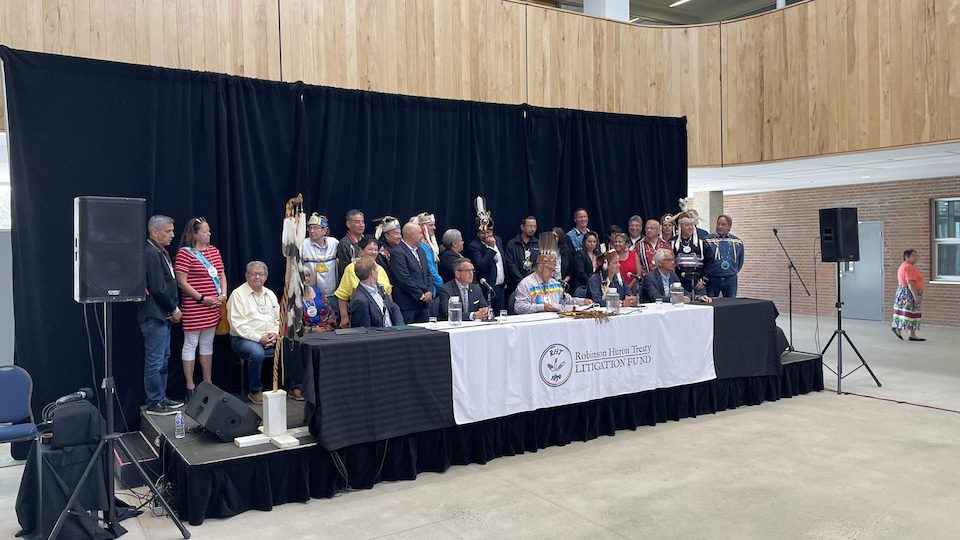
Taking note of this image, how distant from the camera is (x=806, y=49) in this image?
7.91 meters

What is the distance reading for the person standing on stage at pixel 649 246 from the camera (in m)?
7.40

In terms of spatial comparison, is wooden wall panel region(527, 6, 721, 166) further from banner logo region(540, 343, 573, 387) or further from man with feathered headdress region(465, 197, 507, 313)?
banner logo region(540, 343, 573, 387)

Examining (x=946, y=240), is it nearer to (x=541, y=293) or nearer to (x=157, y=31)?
(x=541, y=293)

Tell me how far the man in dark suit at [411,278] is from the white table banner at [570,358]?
3.32ft

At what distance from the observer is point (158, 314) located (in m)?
5.15

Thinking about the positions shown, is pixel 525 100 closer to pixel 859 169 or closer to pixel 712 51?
pixel 712 51

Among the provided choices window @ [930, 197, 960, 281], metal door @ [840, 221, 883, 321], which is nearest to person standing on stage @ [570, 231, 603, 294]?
metal door @ [840, 221, 883, 321]

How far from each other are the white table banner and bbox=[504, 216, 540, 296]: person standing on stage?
166cm

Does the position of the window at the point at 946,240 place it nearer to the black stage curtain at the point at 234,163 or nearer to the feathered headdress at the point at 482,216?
the black stage curtain at the point at 234,163

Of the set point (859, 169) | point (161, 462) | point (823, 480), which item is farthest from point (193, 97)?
point (859, 169)

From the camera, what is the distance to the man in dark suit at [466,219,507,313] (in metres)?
6.95

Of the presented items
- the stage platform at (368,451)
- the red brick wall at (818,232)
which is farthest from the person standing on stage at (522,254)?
the red brick wall at (818,232)

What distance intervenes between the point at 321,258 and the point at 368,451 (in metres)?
2.11

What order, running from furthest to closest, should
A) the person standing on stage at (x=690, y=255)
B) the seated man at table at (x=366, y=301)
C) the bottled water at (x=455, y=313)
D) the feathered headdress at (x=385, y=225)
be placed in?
the person standing on stage at (x=690, y=255) < the feathered headdress at (x=385, y=225) < the seated man at table at (x=366, y=301) < the bottled water at (x=455, y=313)
